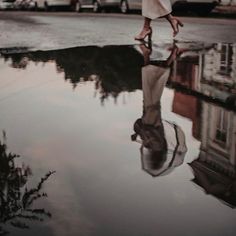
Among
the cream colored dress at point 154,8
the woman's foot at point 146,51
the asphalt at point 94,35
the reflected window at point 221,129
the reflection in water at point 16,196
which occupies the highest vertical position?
the cream colored dress at point 154,8

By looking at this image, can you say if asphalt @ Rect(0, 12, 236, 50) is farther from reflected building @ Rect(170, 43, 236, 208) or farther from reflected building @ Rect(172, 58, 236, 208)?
reflected building @ Rect(172, 58, 236, 208)

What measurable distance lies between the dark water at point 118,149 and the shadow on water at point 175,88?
0.8 inches

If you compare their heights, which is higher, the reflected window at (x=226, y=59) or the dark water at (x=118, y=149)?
the dark water at (x=118, y=149)

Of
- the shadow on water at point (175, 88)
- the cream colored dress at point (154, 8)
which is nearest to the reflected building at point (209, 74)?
the shadow on water at point (175, 88)

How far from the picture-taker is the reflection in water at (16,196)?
3924mm

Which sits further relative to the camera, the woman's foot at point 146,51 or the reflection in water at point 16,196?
the woman's foot at point 146,51

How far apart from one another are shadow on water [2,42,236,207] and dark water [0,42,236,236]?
2 centimetres

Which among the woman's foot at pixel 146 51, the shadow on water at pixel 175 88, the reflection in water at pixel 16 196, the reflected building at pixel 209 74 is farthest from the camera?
the woman's foot at pixel 146 51

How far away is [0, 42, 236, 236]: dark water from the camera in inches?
156

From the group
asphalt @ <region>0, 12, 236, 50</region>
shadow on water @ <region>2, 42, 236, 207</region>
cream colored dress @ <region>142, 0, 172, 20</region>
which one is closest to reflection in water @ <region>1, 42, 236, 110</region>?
shadow on water @ <region>2, 42, 236, 207</region>

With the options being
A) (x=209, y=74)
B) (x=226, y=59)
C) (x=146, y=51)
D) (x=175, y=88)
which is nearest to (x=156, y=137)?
(x=175, y=88)

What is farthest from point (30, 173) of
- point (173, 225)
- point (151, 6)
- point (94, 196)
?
point (151, 6)

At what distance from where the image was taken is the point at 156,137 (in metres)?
6.08

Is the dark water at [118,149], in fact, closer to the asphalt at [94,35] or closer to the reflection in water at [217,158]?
the reflection in water at [217,158]
